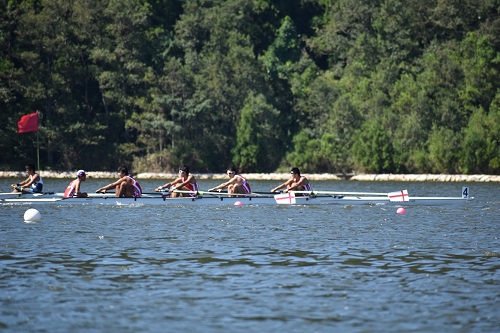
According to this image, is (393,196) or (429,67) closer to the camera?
(393,196)

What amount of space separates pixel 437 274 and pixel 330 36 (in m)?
84.2

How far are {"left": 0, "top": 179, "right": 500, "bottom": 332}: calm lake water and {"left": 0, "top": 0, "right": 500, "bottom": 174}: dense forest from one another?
54.2 meters

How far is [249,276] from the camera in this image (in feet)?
67.8

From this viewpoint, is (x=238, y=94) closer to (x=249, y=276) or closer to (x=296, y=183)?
(x=296, y=183)

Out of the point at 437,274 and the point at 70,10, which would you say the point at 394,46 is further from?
the point at 437,274

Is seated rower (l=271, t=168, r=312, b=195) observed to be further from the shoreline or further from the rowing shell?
the shoreline

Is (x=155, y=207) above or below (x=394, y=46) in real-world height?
below

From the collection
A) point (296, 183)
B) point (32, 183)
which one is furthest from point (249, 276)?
point (32, 183)

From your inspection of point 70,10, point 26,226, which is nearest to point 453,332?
point 26,226

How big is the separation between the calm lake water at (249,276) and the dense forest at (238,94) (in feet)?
178

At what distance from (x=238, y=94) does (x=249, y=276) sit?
7508 centimetres

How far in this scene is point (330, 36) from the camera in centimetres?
10344

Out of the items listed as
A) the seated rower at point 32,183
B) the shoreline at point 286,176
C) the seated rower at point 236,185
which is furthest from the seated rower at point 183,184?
the shoreline at point 286,176

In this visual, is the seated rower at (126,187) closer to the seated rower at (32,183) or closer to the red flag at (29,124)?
the seated rower at (32,183)
